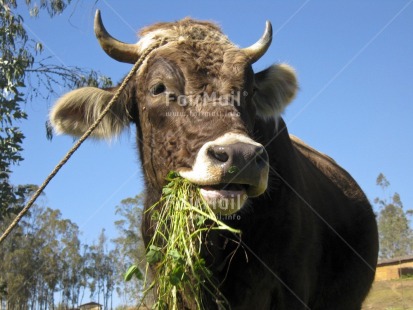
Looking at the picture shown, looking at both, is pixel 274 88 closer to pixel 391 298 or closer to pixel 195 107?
pixel 195 107

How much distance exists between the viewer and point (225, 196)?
3.85 metres

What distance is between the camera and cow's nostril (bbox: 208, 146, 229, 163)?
373cm

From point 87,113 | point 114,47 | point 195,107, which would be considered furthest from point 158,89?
point 87,113

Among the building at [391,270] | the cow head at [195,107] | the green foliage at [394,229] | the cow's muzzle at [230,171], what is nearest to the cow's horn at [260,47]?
the cow head at [195,107]

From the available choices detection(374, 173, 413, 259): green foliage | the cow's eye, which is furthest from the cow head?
detection(374, 173, 413, 259): green foliage

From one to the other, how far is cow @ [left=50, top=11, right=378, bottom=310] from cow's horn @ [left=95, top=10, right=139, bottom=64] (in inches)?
0.4

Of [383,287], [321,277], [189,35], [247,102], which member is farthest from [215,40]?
[383,287]

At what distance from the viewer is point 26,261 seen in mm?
46531

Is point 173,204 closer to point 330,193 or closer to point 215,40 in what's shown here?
point 215,40

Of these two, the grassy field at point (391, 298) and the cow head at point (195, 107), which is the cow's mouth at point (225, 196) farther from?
the grassy field at point (391, 298)

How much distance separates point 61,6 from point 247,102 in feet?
26.8

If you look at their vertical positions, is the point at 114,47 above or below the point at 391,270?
below

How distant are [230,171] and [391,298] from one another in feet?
40.2

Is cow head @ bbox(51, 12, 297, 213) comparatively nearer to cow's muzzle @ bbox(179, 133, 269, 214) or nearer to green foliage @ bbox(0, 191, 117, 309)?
cow's muzzle @ bbox(179, 133, 269, 214)
